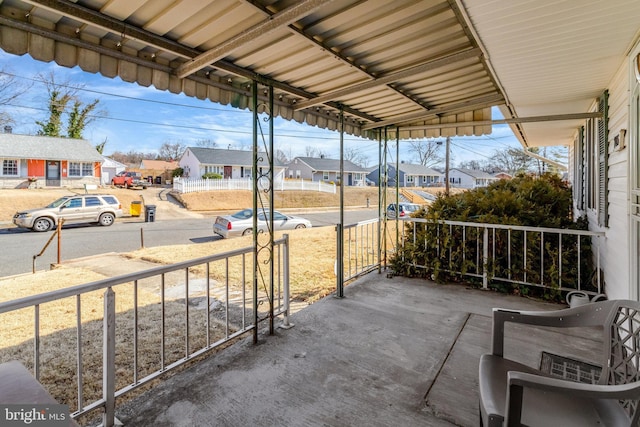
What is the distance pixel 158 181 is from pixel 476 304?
37676 millimetres

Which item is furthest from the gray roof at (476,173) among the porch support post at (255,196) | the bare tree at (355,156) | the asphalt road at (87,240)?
the porch support post at (255,196)

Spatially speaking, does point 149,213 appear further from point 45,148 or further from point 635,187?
point 635,187

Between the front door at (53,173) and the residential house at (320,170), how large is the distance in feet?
78.1

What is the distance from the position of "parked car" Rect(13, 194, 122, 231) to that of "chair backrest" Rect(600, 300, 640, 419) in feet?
50.1

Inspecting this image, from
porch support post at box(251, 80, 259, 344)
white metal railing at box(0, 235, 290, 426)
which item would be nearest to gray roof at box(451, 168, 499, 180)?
white metal railing at box(0, 235, 290, 426)

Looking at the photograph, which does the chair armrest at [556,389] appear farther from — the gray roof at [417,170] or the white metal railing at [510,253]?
the gray roof at [417,170]

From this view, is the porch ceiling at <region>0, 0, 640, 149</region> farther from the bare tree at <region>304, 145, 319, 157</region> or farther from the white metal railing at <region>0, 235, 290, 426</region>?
the bare tree at <region>304, 145, 319, 157</region>

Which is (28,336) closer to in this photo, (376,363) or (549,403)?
(376,363)

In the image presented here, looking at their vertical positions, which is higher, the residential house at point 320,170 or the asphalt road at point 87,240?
the residential house at point 320,170

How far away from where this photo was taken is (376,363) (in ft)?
8.09

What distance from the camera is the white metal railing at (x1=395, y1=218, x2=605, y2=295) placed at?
3826mm

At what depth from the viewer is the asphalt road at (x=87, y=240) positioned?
792 cm

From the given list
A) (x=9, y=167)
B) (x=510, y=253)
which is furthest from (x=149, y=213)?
(x=9, y=167)

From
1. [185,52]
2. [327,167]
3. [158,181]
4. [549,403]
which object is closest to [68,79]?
[158,181]
